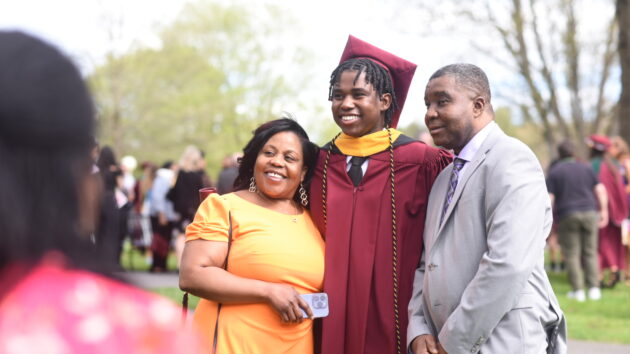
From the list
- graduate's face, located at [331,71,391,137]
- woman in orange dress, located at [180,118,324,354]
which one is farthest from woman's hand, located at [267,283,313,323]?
graduate's face, located at [331,71,391,137]

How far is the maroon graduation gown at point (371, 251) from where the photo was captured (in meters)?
3.60

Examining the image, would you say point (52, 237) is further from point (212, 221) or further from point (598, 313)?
point (598, 313)

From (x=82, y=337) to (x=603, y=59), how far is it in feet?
89.0

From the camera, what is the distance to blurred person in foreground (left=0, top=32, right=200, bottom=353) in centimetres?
Answer: 124

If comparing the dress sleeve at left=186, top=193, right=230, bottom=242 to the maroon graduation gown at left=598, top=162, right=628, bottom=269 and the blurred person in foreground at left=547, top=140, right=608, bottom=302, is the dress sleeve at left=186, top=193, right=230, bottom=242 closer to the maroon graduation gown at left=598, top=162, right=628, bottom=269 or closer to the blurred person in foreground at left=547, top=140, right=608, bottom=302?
the blurred person in foreground at left=547, top=140, right=608, bottom=302

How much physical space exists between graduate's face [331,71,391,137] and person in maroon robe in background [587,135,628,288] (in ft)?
27.2

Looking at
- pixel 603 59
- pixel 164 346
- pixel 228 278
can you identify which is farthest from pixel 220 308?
pixel 603 59

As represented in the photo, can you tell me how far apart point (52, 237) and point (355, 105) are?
2.63 meters

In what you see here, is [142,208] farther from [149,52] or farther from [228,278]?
[149,52]

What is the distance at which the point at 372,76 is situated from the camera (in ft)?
12.7

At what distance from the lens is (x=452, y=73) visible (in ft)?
→ 11.1

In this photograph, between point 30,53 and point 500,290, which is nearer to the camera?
point 30,53

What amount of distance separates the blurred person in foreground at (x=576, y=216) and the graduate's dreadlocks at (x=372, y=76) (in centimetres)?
712

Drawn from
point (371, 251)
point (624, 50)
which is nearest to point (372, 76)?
point (371, 251)
